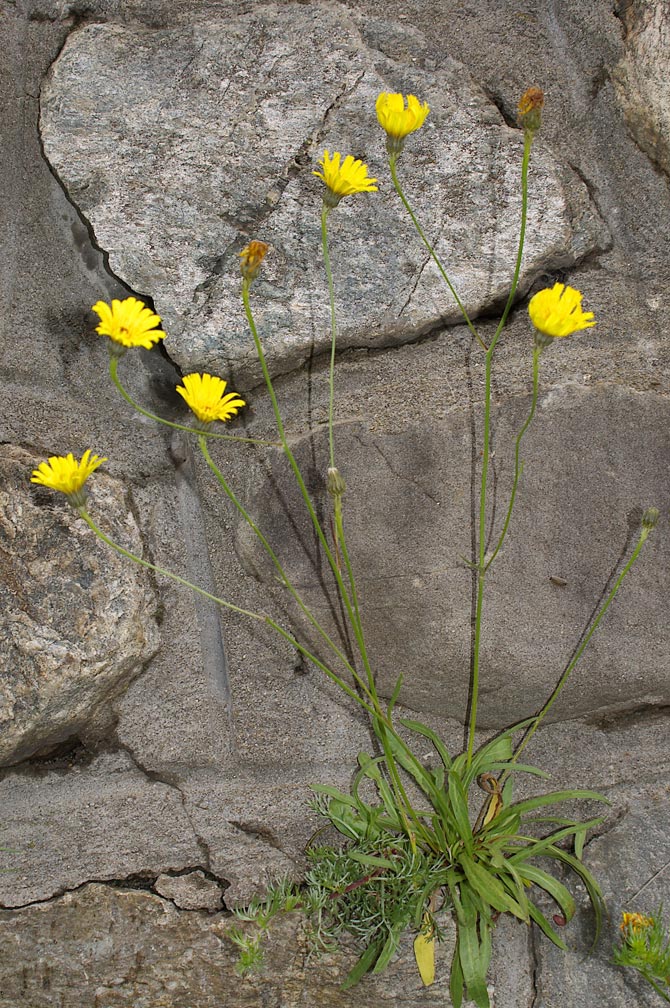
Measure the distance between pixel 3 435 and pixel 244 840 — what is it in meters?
0.85

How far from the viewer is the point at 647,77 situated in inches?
56.6

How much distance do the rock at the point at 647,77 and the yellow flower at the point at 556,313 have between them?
0.56m

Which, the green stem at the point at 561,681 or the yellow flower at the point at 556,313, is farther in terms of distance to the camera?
the green stem at the point at 561,681

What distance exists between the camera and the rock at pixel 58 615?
1393mm

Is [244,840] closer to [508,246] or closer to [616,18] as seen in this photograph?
[508,246]

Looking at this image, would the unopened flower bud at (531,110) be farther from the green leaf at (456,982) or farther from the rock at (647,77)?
the green leaf at (456,982)

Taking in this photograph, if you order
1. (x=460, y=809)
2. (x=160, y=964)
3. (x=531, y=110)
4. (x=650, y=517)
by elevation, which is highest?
(x=531, y=110)

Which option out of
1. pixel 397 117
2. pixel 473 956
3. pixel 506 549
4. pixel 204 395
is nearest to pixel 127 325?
pixel 204 395

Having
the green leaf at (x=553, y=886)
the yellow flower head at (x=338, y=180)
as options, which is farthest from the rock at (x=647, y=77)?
the green leaf at (x=553, y=886)

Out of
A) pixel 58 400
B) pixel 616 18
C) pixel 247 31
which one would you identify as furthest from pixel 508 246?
pixel 58 400

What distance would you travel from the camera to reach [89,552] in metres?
1.45

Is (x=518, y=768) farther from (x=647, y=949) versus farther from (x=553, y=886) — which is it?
(x=647, y=949)

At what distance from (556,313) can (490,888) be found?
92 centimetres

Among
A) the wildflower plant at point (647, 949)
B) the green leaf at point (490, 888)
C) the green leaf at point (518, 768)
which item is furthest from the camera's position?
the green leaf at point (518, 768)
